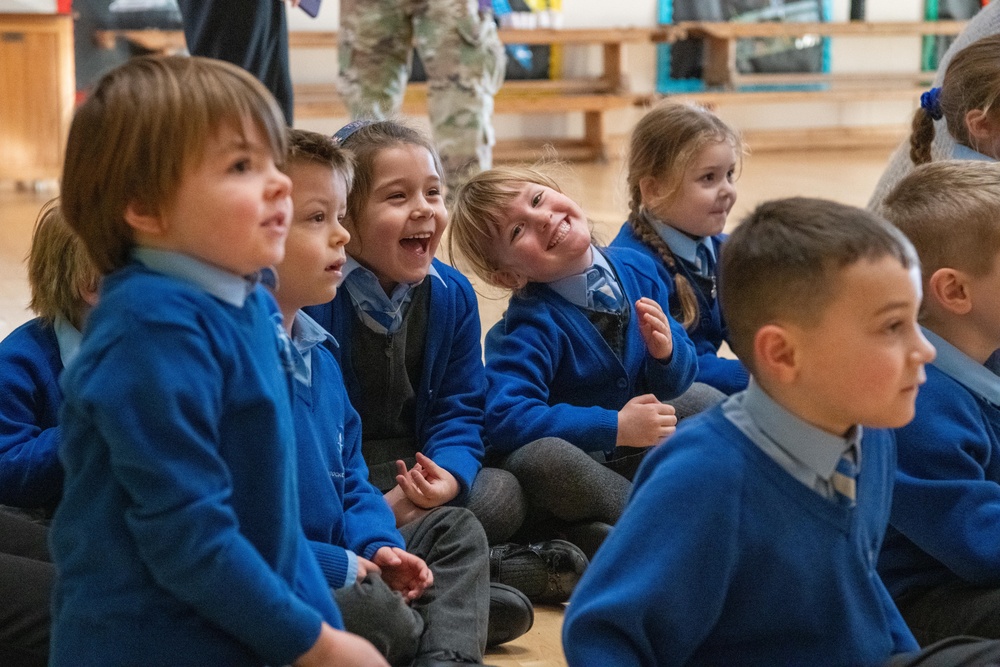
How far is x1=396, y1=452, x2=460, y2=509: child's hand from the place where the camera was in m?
1.71

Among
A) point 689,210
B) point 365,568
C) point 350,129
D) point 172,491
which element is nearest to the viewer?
point 172,491

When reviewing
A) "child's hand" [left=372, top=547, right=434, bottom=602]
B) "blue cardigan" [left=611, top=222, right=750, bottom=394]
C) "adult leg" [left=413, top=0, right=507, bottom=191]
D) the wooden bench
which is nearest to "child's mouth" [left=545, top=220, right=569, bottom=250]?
"blue cardigan" [left=611, top=222, right=750, bottom=394]

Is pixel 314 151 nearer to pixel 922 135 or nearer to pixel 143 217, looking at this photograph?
pixel 143 217

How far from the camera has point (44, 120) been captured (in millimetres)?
6133

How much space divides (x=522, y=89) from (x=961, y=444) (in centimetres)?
660

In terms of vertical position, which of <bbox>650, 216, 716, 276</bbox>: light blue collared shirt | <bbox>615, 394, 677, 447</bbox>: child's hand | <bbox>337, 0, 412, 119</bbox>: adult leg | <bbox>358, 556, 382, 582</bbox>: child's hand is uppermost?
<bbox>337, 0, 412, 119</bbox>: adult leg

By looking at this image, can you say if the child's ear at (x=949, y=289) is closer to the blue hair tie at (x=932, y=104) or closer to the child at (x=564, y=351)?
the child at (x=564, y=351)


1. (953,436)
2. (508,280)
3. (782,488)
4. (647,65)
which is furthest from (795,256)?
(647,65)

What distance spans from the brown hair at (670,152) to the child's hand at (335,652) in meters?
1.26

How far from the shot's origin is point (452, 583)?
1557mm

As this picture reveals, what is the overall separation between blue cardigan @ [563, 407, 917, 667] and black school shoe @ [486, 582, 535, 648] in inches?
20.6

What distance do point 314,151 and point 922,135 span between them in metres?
1.21

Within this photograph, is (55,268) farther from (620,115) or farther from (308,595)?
(620,115)

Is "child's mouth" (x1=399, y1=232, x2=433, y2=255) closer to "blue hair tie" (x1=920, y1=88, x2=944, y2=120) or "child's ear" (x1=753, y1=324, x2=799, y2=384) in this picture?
"child's ear" (x1=753, y1=324, x2=799, y2=384)
